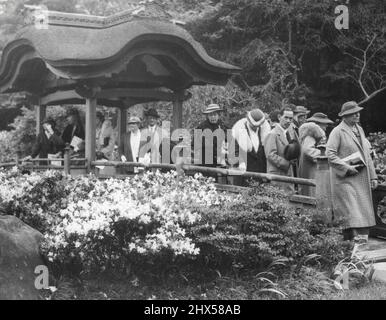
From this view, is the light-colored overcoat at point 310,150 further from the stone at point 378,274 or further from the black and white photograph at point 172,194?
the stone at point 378,274

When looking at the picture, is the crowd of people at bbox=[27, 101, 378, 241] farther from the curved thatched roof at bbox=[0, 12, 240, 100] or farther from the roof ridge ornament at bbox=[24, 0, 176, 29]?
the roof ridge ornament at bbox=[24, 0, 176, 29]

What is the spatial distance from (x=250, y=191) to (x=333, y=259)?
1.27 meters

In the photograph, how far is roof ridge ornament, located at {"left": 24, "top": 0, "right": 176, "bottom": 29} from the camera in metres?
11.4

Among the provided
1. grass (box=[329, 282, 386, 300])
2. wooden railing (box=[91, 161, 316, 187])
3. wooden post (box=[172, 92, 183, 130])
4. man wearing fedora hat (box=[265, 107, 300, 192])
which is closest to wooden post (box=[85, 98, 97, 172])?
wooden railing (box=[91, 161, 316, 187])

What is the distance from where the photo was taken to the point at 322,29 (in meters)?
19.3

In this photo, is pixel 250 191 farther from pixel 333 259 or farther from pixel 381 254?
pixel 381 254

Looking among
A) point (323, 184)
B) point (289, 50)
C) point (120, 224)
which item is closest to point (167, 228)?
point (120, 224)

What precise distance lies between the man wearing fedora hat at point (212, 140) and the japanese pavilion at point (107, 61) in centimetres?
186

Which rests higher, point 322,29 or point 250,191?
point 322,29

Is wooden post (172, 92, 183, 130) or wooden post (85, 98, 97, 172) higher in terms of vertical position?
wooden post (172, 92, 183, 130)

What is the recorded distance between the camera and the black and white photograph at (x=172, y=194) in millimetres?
6328

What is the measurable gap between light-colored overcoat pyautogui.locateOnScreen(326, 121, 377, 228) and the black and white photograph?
2 cm

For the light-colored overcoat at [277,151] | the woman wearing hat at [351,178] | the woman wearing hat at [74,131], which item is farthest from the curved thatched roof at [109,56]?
the woman wearing hat at [351,178]
